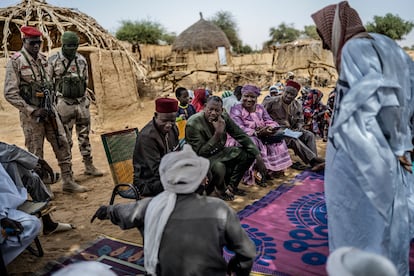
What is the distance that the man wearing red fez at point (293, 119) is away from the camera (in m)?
5.82

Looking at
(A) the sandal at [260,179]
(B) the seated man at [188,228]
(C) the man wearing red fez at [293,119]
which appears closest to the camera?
(B) the seated man at [188,228]

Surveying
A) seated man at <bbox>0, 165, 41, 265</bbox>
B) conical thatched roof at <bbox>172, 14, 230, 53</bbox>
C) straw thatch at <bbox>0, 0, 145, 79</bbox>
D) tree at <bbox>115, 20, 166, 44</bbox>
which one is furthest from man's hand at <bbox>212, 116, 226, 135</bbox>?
tree at <bbox>115, 20, 166, 44</bbox>

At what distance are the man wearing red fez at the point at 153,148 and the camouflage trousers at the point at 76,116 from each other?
2261 mm

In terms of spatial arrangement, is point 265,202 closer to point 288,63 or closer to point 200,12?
point 288,63

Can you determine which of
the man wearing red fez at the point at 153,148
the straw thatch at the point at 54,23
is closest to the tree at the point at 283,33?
the straw thatch at the point at 54,23

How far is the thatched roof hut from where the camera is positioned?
9.77m

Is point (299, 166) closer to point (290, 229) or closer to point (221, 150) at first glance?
point (221, 150)

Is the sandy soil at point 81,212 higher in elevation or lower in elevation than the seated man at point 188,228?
lower

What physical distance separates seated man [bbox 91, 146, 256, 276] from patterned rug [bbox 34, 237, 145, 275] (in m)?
1.21

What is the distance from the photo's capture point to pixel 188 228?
191 centimetres

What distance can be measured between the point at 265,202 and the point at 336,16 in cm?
279

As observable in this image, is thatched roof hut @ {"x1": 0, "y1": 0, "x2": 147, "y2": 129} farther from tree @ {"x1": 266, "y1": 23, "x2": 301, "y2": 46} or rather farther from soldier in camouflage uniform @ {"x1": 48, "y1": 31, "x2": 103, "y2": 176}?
tree @ {"x1": 266, "y1": 23, "x2": 301, "y2": 46}

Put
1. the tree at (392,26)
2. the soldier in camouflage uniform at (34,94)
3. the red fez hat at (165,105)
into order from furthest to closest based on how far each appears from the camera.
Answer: the tree at (392,26)
the soldier in camouflage uniform at (34,94)
the red fez hat at (165,105)

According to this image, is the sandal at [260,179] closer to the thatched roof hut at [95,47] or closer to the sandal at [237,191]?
the sandal at [237,191]
